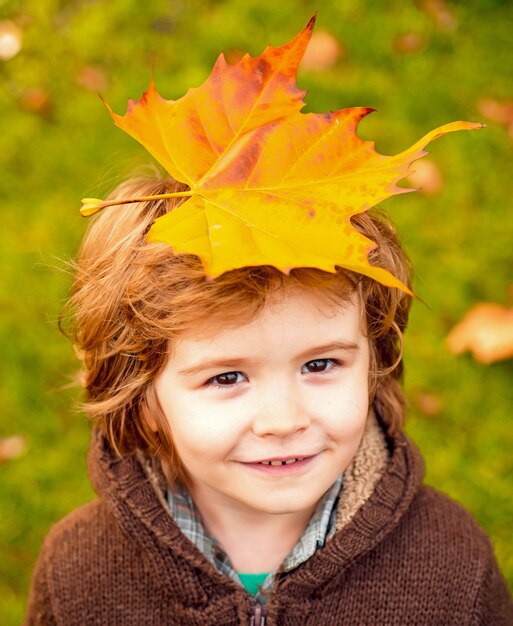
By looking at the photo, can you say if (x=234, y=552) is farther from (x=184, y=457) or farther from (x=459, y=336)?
(x=459, y=336)

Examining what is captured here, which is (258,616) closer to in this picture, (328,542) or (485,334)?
(328,542)

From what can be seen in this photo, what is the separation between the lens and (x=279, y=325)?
1.33 meters

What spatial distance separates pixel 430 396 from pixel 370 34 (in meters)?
1.59

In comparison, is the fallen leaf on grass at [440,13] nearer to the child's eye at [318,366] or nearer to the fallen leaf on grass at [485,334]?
the fallen leaf on grass at [485,334]

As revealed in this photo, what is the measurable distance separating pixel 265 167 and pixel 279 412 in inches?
15.0

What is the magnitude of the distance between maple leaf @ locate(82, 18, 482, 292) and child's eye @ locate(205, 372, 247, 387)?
301mm

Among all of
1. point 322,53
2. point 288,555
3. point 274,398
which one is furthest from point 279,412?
point 322,53

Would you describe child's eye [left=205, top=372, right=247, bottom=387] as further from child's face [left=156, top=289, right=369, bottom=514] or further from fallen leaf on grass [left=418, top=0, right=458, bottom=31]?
fallen leaf on grass [left=418, top=0, right=458, bottom=31]

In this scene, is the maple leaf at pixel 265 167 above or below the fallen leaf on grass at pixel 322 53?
below

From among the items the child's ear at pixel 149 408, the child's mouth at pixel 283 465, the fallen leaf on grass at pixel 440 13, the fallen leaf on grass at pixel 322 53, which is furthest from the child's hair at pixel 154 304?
the fallen leaf on grass at pixel 440 13

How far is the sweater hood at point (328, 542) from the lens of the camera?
155 centimetres

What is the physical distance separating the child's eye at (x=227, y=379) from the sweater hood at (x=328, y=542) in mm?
330

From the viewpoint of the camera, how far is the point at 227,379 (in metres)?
1.39

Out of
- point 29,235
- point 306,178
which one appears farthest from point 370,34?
point 306,178
